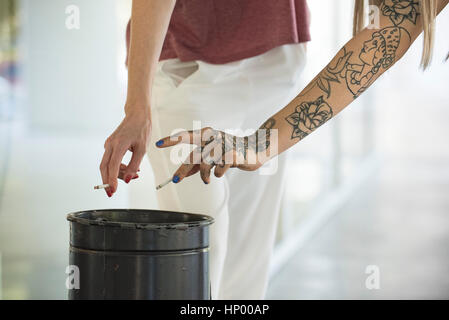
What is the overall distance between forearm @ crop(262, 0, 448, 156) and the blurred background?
0.32 meters

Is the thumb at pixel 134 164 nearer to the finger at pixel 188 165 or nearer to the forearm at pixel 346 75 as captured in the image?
the finger at pixel 188 165

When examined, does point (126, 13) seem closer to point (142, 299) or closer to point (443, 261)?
point (142, 299)

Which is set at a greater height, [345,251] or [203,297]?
[203,297]

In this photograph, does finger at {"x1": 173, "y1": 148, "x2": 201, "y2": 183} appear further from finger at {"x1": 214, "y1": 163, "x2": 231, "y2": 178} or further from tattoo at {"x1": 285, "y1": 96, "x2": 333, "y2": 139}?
tattoo at {"x1": 285, "y1": 96, "x2": 333, "y2": 139}

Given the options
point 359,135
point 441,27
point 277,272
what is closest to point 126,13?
point 277,272

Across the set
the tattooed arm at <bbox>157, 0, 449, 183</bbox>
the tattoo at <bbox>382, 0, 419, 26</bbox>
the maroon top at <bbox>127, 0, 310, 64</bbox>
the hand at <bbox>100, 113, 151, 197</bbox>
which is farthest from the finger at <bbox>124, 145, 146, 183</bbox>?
the tattoo at <bbox>382, 0, 419, 26</bbox>

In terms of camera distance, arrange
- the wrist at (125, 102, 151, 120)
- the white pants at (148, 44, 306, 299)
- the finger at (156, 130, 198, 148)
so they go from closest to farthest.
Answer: the finger at (156, 130, 198, 148) → the wrist at (125, 102, 151, 120) → the white pants at (148, 44, 306, 299)

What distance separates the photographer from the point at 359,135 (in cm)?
726

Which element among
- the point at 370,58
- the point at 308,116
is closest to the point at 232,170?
the point at 308,116

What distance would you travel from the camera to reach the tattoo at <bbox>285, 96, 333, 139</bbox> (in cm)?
150

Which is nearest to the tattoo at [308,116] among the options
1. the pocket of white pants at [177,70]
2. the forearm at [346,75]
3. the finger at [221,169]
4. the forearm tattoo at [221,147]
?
the forearm at [346,75]

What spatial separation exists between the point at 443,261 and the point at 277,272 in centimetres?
103

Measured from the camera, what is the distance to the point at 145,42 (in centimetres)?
139

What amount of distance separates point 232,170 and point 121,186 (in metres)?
0.61
